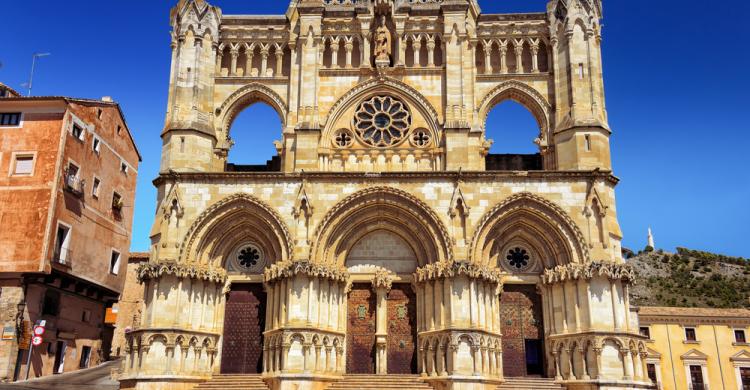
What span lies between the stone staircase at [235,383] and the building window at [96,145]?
51.8ft

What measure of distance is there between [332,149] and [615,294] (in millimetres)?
10519

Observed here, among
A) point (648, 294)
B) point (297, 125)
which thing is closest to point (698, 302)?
point (648, 294)

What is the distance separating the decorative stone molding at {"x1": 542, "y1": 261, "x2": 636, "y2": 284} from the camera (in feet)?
65.4

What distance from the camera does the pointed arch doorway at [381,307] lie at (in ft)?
69.4

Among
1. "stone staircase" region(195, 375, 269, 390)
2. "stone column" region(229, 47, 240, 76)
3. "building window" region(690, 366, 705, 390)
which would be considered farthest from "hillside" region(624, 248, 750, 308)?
"stone staircase" region(195, 375, 269, 390)

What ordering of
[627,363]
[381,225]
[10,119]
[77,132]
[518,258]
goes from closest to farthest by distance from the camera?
[627,363] → [518,258] → [381,225] → [10,119] → [77,132]

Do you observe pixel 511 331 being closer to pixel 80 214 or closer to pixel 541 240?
pixel 541 240

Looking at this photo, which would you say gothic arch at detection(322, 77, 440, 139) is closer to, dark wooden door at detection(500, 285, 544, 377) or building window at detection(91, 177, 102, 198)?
dark wooden door at detection(500, 285, 544, 377)

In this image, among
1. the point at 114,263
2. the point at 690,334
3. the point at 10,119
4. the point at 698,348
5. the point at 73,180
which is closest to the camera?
→ the point at 73,180

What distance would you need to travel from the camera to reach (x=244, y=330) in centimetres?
2173

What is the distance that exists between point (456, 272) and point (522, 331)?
333cm

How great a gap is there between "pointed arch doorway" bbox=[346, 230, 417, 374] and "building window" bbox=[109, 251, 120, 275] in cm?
1631

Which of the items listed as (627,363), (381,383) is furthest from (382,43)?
(627,363)

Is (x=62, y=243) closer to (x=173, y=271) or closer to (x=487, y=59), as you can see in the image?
(x=173, y=271)
